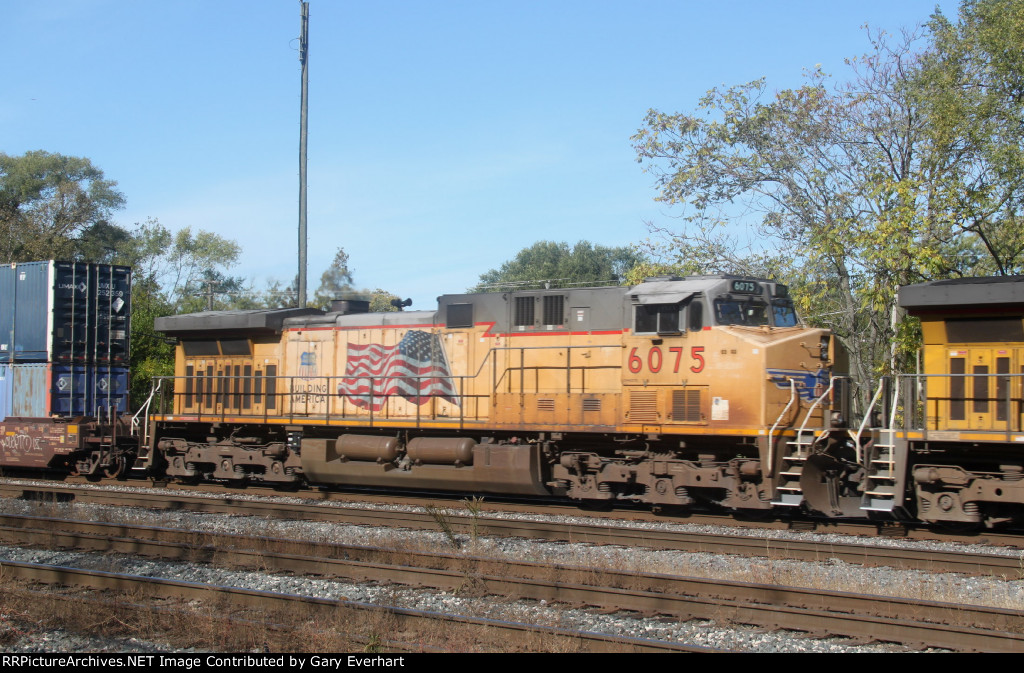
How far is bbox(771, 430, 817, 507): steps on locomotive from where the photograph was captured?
11.0m

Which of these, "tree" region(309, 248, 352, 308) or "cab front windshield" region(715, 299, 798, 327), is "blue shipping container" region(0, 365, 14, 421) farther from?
"tree" region(309, 248, 352, 308)

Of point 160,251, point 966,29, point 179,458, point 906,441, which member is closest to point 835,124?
point 966,29

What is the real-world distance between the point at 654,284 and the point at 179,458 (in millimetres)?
9963

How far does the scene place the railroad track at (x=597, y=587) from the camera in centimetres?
661

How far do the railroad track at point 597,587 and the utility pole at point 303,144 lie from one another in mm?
11830

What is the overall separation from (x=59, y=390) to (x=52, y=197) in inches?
1556

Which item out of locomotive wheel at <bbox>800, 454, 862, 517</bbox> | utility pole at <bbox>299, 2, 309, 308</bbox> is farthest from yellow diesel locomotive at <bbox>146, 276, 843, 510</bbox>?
utility pole at <bbox>299, 2, 309, 308</bbox>

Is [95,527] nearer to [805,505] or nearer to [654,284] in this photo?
[654,284]

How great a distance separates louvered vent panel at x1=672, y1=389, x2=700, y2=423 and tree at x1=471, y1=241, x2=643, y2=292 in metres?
41.8

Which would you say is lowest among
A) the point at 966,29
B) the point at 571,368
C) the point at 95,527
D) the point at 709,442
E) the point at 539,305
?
the point at 95,527

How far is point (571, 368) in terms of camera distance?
43.1ft

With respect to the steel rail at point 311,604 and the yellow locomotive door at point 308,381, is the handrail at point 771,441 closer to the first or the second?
the steel rail at point 311,604

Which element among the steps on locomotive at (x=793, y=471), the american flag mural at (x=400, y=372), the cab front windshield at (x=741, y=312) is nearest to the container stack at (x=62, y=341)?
the american flag mural at (x=400, y=372)

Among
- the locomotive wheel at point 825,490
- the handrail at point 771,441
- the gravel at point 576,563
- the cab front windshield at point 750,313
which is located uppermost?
the cab front windshield at point 750,313
